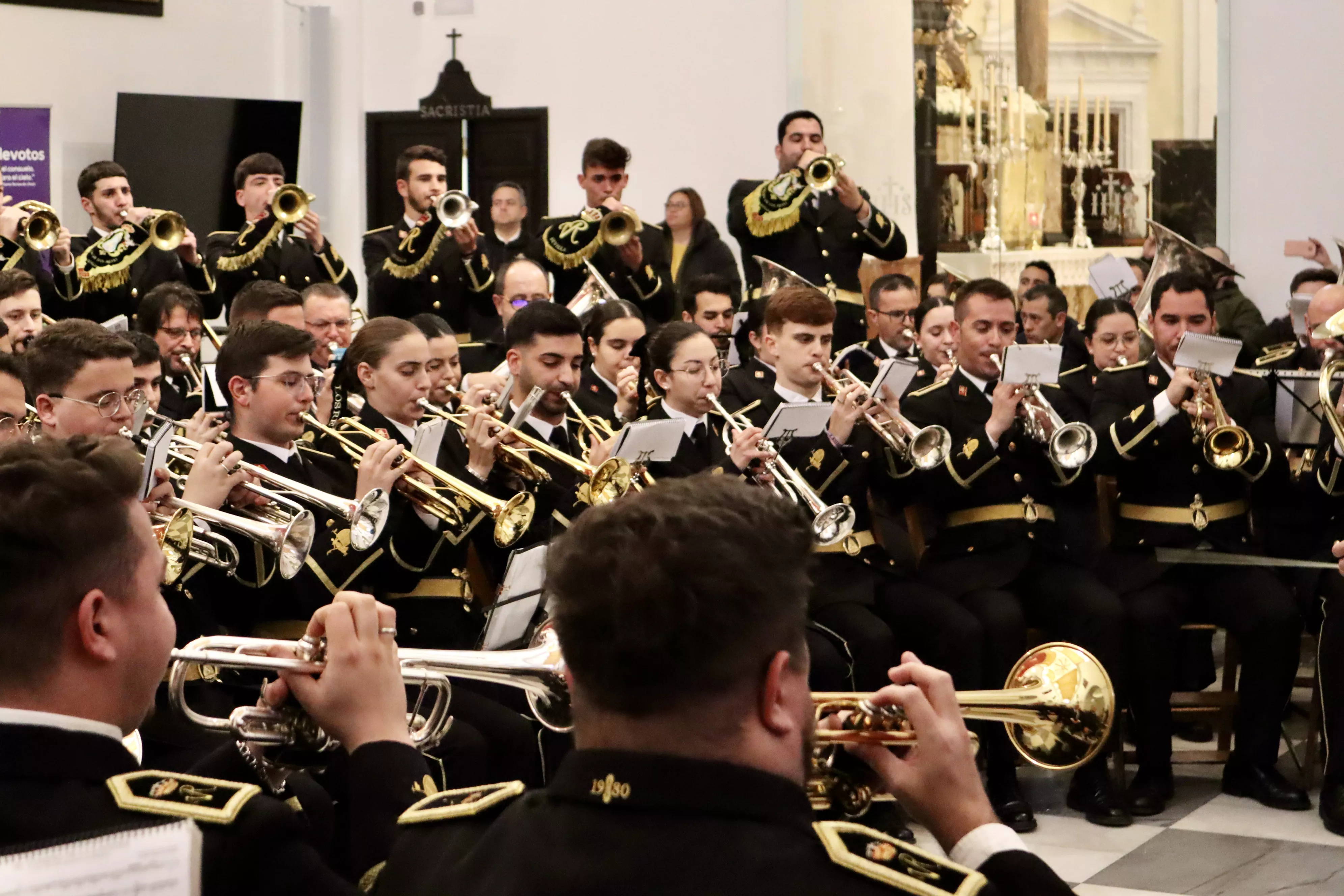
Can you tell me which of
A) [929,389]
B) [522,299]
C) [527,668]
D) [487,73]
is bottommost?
[527,668]

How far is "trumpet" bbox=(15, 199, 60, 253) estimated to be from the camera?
7.17 meters

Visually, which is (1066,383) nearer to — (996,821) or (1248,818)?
(1248,818)

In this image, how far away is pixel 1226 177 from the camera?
920 centimetres

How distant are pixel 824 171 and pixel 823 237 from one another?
371mm

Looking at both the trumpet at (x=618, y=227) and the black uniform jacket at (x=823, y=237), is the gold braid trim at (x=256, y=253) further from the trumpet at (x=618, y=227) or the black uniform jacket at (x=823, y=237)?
the black uniform jacket at (x=823, y=237)

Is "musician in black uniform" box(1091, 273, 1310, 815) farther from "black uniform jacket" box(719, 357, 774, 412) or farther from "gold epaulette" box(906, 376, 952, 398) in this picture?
"black uniform jacket" box(719, 357, 774, 412)

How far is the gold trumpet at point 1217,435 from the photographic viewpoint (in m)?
5.36

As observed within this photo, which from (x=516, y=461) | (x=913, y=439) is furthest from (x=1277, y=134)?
(x=516, y=461)

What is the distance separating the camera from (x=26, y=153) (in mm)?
9750

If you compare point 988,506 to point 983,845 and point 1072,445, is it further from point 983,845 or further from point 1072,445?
point 983,845

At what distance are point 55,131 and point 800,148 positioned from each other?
4603 mm

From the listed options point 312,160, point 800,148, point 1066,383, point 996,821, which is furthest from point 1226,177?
point 996,821

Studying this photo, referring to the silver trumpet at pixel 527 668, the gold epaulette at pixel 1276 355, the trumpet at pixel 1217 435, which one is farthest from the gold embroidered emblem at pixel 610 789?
the gold epaulette at pixel 1276 355

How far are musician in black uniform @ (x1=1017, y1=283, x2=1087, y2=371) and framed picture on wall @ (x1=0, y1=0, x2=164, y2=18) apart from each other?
5.91m
